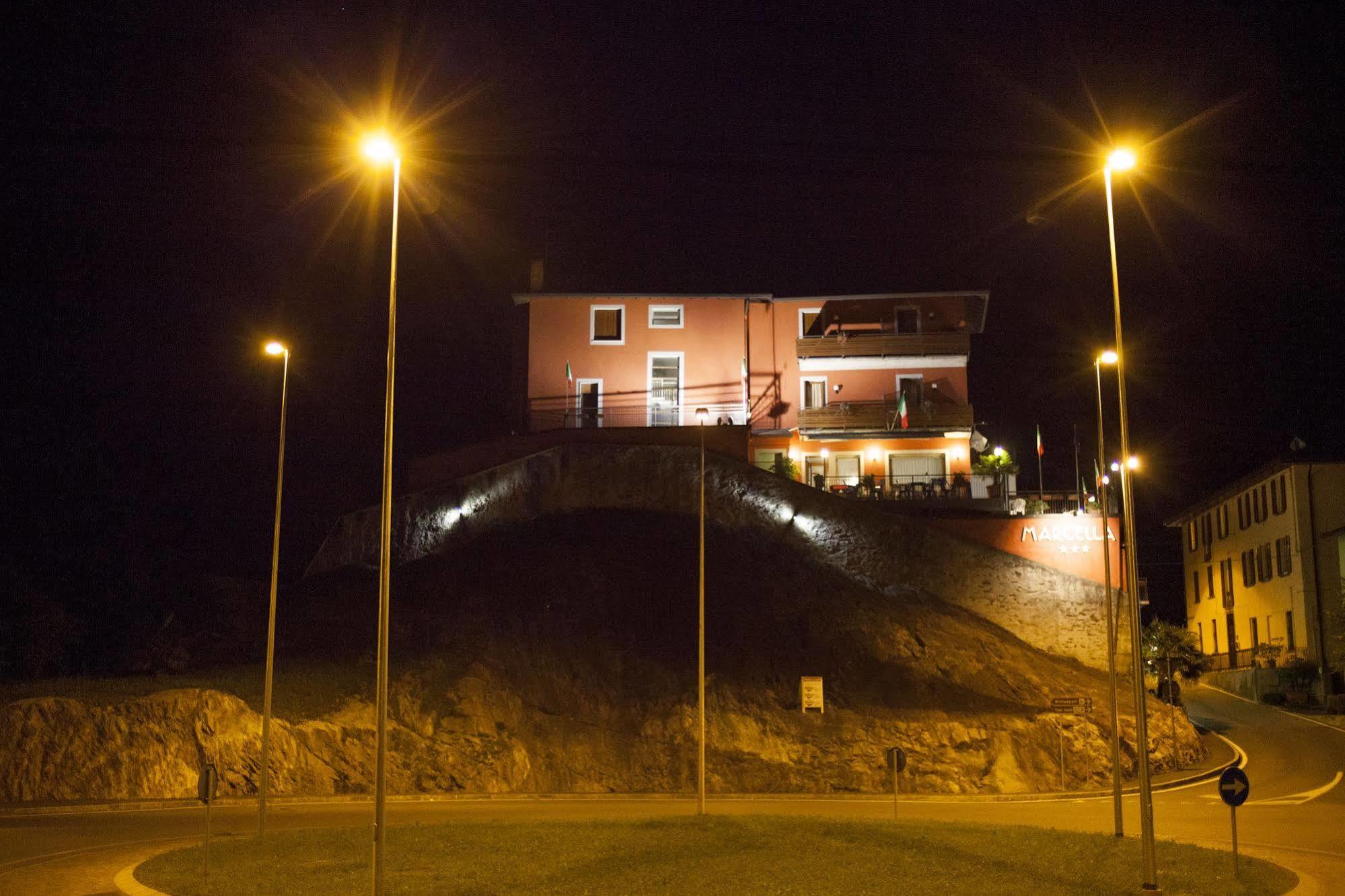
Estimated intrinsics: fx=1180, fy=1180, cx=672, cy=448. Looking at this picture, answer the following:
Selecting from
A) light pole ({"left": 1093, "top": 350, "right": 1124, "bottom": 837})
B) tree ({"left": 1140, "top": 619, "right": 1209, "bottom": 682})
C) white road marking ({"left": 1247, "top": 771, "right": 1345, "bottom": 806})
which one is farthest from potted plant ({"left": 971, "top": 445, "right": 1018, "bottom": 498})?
light pole ({"left": 1093, "top": 350, "right": 1124, "bottom": 837})

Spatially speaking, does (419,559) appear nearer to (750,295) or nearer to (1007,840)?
(750,295)

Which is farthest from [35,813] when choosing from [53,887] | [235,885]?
[235,885]

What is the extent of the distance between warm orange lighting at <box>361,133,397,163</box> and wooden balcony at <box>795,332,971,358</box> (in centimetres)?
4231

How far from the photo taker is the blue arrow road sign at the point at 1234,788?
1706 cm

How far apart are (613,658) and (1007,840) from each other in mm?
21131

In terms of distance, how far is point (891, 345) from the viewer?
56.0 meters

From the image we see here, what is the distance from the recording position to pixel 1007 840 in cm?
2014

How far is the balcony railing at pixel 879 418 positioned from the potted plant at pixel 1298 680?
18.3 m

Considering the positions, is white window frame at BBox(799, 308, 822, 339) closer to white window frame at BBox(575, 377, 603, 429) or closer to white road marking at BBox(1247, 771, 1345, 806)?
white window frame at BBox(575, 377, 603, 429)

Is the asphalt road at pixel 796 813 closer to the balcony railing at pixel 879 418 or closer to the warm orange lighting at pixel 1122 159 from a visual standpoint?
the warm orange lighting at pixel 1122 159

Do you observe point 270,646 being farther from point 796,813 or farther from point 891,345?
point 891,345

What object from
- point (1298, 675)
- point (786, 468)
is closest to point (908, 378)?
point (786, 468)

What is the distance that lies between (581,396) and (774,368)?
31.1 ft

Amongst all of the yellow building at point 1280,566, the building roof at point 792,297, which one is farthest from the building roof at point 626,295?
the yellow building at point 1280,566
